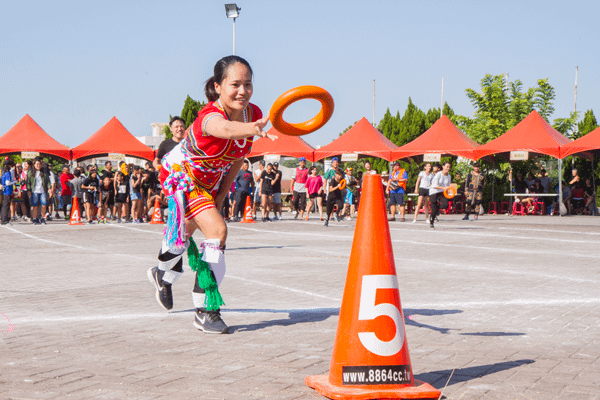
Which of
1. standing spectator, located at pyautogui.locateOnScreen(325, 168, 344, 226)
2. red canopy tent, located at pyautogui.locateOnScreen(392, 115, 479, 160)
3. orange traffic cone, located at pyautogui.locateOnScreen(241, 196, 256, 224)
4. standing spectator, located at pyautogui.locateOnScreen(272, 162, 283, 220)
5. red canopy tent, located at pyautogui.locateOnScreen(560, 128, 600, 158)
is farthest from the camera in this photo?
red canopy tent, located at pyautogui.locateOnScreen(392, 115, 479, 160)

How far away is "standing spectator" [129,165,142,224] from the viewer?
68.1 feet

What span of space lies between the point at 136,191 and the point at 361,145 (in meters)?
10.7

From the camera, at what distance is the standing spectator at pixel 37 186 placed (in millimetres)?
20500

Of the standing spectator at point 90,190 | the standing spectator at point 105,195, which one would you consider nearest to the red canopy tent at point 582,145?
the standing spectator at point 105,195

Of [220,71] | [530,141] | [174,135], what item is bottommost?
[174,135]

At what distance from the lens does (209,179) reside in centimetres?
494

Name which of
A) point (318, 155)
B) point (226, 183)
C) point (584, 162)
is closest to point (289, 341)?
point (226, 183)

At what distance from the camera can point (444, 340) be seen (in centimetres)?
449

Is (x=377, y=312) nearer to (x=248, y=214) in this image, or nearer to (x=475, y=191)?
(x=248, y=214)

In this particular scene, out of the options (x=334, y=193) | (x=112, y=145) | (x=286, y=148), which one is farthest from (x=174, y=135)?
(x=286, y=148)

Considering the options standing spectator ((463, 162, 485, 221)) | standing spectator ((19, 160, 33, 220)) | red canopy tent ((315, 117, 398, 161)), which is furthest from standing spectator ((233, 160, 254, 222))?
standing spectator ((463, 162, 485, 221))

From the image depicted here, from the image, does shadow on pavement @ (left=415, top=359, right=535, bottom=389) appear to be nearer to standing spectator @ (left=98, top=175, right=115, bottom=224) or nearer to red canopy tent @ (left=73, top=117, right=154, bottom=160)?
standing spectator @ (left=98, top=175, right=115, bottom=224)

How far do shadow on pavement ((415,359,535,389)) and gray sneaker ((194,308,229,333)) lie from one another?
1630 mm

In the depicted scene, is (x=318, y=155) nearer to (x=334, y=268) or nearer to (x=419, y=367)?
(x=334, y=268)
